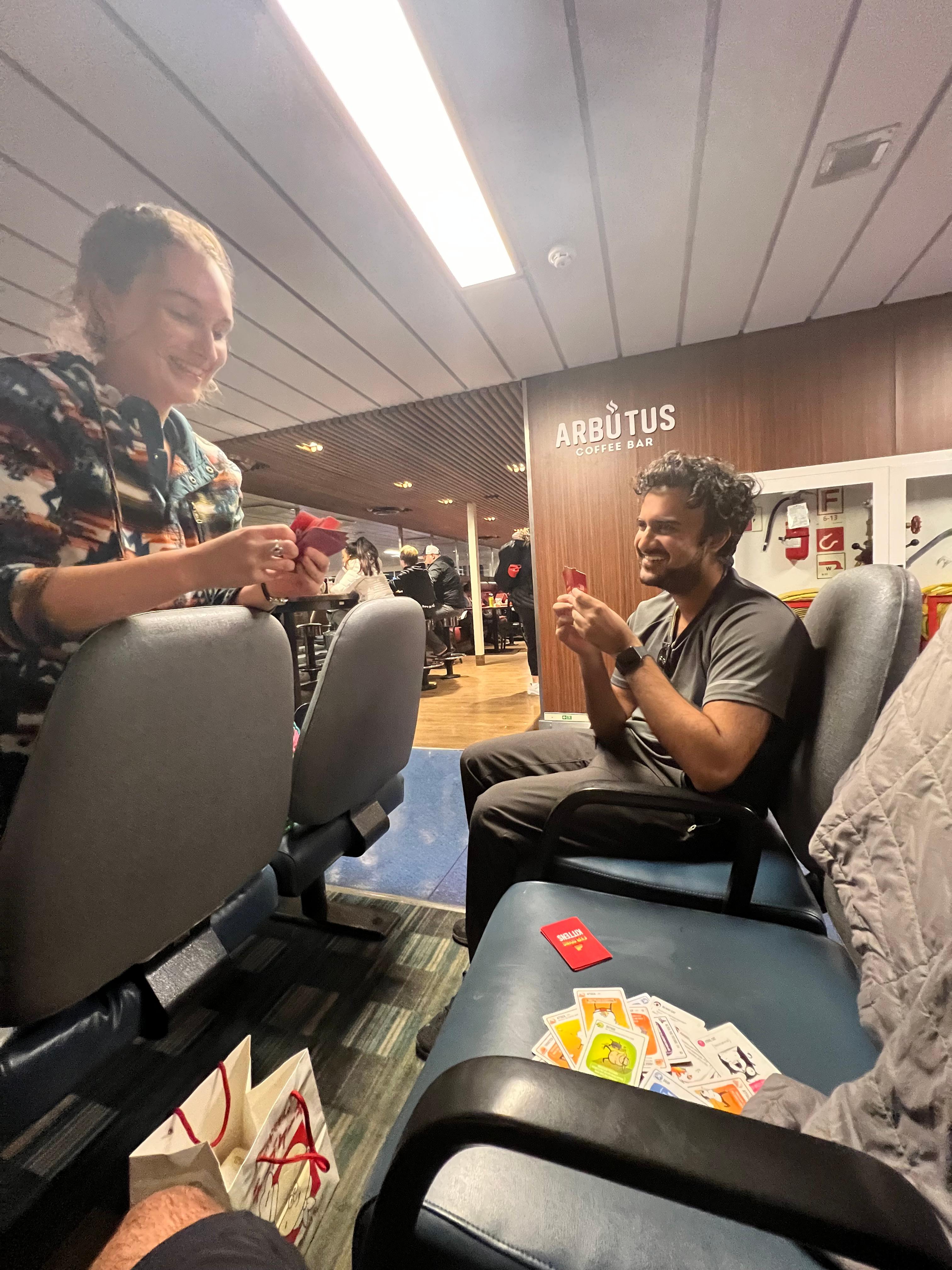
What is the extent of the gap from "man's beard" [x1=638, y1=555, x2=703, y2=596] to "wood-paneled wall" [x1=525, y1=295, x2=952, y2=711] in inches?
92.5

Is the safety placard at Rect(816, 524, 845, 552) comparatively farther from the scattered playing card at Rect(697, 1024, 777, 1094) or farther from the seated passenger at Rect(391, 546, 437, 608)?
the seated passenger at Rect(391, 546, 437, 608)

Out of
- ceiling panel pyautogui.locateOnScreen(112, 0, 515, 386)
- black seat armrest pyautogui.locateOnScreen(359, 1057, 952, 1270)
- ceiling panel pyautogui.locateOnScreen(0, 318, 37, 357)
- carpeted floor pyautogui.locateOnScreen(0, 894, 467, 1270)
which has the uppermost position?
ceiling panel pyautogui.locateOnScreen(112, 0, 515, 386)

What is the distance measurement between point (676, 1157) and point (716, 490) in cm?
148

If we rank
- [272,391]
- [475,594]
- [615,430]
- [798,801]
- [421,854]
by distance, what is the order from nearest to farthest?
[798,801]
[421,854]
[272,391]
[615,430]
[475,594]

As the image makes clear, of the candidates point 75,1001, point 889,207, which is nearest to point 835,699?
point 75,1001

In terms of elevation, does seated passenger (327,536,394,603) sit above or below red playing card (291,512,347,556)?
above

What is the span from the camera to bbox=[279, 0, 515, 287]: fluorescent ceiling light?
1.36 meters

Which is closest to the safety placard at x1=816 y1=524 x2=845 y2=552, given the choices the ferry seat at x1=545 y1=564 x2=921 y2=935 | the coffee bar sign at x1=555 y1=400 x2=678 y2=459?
the coffee bar sign at x1=555 y1=400 x2=678 y2=459

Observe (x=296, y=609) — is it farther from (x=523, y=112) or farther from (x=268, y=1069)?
(x=523, y=112)

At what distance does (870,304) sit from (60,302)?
411cm

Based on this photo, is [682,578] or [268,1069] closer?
[268,1069]

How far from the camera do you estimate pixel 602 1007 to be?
724 millimetres

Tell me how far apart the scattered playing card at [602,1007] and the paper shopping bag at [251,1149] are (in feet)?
1.67

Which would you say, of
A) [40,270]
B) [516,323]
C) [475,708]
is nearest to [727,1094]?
[40,270]
